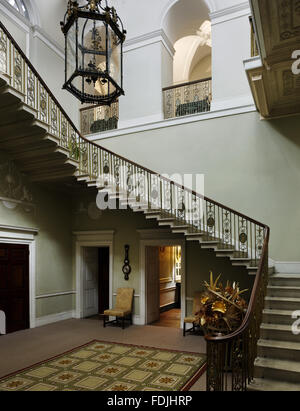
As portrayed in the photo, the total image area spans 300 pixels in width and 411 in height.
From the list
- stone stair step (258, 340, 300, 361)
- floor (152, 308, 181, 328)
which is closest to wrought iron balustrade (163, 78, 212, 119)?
floor (152, 308, 181, 328)

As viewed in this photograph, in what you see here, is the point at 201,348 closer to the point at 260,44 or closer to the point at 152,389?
the point at 152,389

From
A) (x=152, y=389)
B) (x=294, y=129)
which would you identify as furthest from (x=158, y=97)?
(x=152, y=389)

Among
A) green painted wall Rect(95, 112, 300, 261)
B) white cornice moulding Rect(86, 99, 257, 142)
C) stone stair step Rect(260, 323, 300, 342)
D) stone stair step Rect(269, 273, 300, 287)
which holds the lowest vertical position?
stone stair step Rect(260, 323, 300, 342)

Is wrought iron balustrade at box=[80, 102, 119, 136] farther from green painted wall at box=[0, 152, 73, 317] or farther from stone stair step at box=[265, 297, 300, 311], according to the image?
stone stair step at box=[265, 297, 300, 311]

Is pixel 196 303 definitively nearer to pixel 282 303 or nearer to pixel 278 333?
pixel 282 303

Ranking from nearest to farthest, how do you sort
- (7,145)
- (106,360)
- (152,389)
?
(152,389), (106,360), (7,145)

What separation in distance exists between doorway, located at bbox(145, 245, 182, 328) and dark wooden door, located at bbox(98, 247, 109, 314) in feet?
5.66

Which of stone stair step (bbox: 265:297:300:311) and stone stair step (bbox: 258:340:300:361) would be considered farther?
stone stair step (bbox: 265:297:300:311)

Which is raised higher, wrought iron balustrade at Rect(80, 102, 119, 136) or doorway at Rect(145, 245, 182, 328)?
wrought iron balustrade at Rect(80, 102, 119, 136)

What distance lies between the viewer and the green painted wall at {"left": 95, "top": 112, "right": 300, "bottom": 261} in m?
7.40

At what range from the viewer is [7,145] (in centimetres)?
742

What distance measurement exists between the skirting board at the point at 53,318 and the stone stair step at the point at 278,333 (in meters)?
5.94

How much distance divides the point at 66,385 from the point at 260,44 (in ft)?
18.5

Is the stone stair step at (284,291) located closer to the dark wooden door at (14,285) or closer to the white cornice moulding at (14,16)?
the dark wooden door at (14,285)
